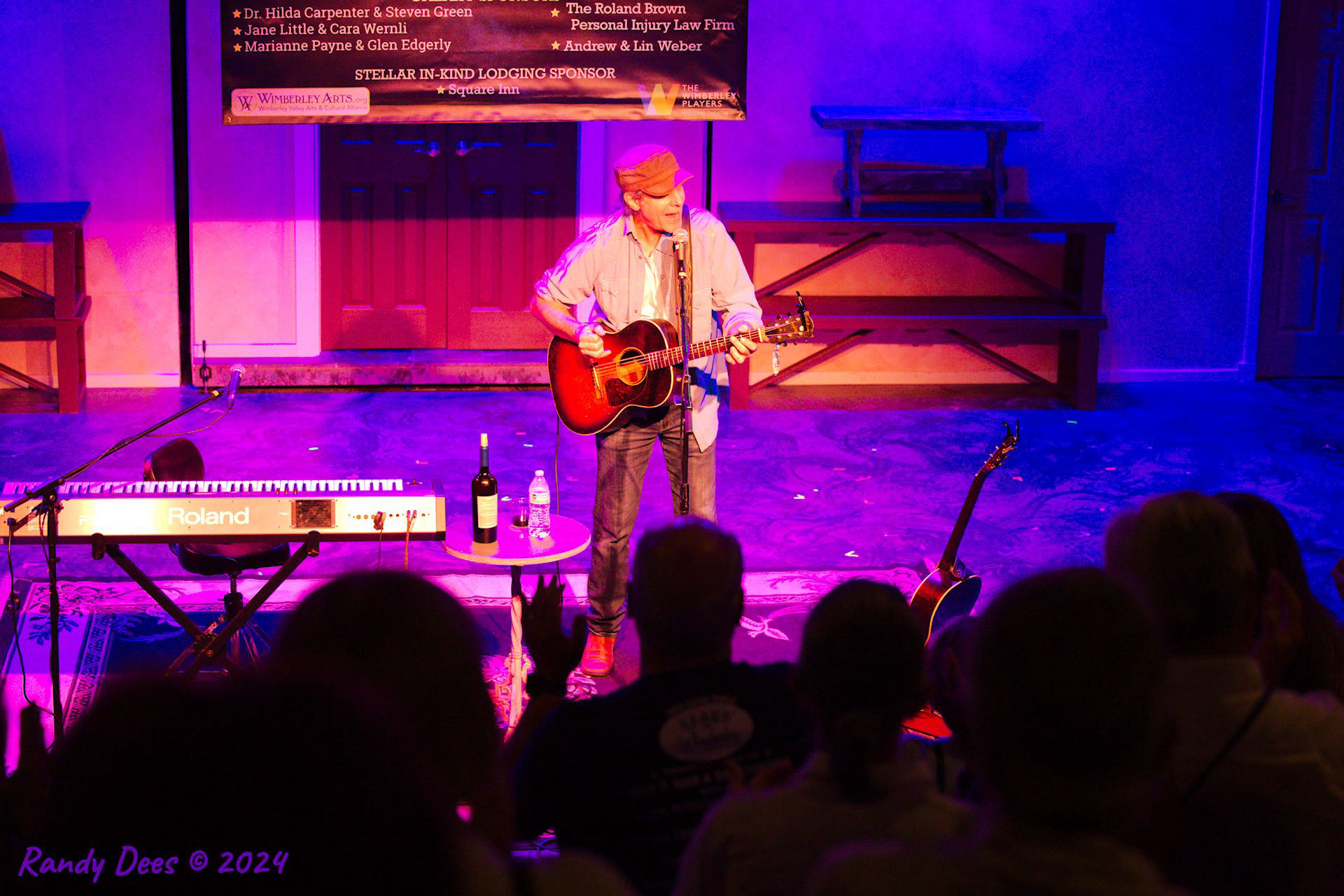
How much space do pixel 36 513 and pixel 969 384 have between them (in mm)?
7996

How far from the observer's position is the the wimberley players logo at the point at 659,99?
8367mm

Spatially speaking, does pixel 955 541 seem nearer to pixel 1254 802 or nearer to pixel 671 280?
pixel 671 280

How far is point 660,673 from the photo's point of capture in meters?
2.35

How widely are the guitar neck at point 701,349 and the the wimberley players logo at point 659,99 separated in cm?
375

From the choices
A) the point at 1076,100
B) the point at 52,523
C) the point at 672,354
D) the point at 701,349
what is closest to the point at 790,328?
the point at 701,349

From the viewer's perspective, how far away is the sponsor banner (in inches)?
324

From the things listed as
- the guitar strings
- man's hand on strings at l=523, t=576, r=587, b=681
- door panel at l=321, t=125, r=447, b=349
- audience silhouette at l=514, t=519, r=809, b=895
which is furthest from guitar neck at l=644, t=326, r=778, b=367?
door panel at l=321, t=125, r=447, b=349

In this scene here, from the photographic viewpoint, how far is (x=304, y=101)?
834cm

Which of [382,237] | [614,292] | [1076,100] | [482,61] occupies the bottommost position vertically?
[614,292]

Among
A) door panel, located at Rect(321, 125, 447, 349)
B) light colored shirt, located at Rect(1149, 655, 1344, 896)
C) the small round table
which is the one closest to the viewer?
light colored shirt, located at Rect(1149, 655, 1344, 896)

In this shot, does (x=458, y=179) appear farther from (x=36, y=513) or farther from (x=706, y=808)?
(x=706, y=808)

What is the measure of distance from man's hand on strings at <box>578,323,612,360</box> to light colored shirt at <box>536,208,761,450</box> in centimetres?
13

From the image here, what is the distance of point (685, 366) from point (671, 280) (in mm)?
480

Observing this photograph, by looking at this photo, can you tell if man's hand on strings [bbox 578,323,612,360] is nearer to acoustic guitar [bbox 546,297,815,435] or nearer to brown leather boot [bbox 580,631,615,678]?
acoustic guitar [bbox 546,297,815,435]
